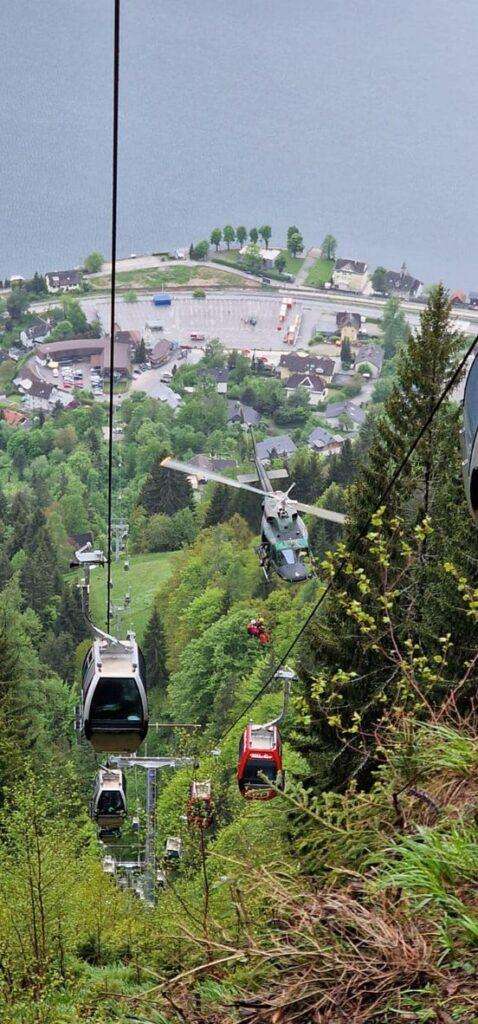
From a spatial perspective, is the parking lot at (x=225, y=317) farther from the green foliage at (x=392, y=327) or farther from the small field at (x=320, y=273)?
the green foliage at (x=392, y=327)

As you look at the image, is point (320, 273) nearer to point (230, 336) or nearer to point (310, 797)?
point (230, 336)

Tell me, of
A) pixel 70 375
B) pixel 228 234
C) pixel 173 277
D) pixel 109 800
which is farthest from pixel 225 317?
pixel 109 800

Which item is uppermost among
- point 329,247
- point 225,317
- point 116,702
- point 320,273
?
point 116,702

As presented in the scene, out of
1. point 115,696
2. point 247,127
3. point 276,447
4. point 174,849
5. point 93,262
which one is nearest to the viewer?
point 115,696

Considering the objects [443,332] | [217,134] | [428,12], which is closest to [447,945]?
[443,332]

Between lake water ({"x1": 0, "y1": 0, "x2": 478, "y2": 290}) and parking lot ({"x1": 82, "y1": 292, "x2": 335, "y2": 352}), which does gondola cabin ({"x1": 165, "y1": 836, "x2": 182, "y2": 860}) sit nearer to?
lake water ({"x1": 0, "y1": 0, "x2": 478, "y2": 290})

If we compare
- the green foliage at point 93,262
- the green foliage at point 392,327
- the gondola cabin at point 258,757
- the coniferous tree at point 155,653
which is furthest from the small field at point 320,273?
the gondola cabin at point 258,757

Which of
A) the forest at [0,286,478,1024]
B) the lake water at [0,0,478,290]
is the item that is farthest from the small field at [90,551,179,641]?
the lake water at [0,0,478,290]

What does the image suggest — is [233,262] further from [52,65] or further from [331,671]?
[331,671]
